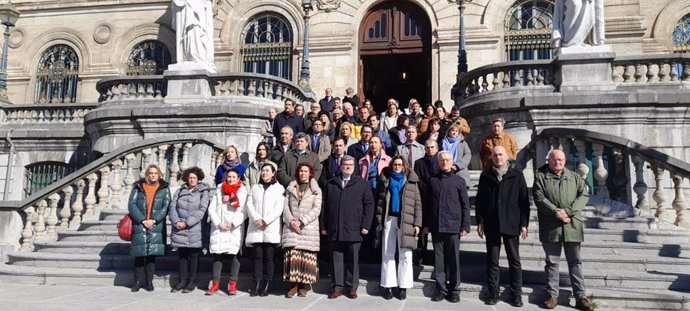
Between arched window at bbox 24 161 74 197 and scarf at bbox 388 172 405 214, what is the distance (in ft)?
42.4

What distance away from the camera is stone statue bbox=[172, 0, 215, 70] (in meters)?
12.5

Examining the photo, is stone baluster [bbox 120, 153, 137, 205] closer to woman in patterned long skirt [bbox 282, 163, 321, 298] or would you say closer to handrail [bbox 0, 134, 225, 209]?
handrail [bbox 0, 134, 225, 209]

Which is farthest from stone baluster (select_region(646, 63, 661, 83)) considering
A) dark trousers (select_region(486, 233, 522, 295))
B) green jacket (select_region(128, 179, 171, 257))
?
green jacket (select_region(128, 179, 171, 257))

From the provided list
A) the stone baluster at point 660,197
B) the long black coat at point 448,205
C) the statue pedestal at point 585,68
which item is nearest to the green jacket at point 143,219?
the long black coat at point 448,205

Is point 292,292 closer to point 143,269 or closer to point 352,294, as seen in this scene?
point 352,294

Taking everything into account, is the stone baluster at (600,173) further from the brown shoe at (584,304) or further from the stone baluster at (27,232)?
the stone baluster at (27,232)

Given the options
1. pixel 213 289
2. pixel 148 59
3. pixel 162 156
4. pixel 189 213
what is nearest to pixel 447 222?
pixel 213 289

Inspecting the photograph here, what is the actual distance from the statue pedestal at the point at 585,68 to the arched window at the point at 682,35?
7.41m

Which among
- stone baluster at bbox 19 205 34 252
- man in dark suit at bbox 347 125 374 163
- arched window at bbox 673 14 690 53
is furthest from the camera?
arched window at bbox 673 14 690 53

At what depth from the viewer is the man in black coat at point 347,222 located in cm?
613

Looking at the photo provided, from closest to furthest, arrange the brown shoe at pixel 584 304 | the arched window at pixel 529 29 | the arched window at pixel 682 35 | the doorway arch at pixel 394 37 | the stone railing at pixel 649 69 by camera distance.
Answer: the brown shoe at pixel 584 304, the stone railing at pixel 649 69, the arched window at pixel 682 35, the arched window at pixel 529 29, the doorway arch at pixel 394 37

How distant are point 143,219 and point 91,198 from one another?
2967mm

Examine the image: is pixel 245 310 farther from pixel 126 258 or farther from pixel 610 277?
pixel 610 277

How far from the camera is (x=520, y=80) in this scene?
1148 centimetres
